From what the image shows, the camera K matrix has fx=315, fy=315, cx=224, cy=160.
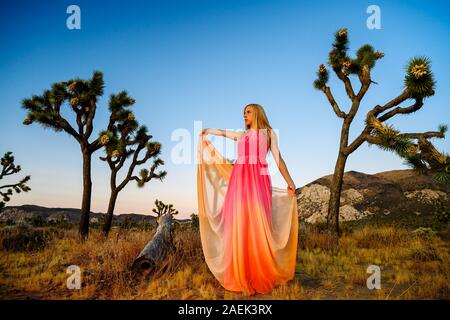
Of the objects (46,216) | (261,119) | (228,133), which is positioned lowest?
(46,216)

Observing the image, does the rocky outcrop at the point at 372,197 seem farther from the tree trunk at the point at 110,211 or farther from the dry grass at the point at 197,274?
the dry grass at the point at 197,274

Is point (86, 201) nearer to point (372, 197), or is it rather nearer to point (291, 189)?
point (291, 189)

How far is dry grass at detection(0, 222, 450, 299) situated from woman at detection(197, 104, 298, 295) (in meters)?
0.24

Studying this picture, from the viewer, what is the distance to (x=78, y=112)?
10.9m

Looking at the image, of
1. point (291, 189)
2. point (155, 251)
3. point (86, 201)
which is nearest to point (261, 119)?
point (291, 189)

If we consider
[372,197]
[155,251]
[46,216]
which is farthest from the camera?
[46,216]

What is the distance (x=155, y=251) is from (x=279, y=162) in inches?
103

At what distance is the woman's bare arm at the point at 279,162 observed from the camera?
4.57 meters

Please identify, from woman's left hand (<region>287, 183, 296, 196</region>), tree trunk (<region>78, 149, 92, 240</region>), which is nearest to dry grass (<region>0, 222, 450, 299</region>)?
woman's left hand (<region>287, 183, 296, 196</region>)

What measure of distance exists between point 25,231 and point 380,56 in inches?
459

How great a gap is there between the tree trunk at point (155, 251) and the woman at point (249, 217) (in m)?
1.12
